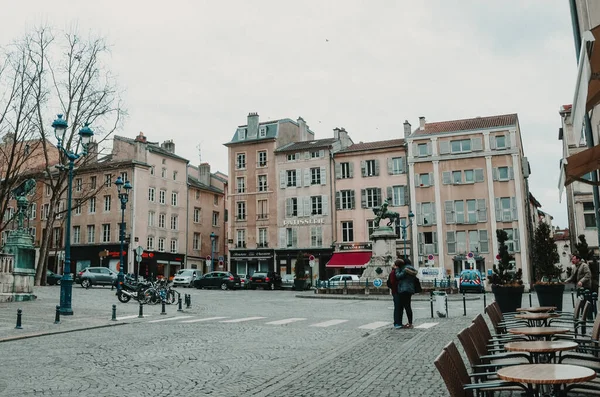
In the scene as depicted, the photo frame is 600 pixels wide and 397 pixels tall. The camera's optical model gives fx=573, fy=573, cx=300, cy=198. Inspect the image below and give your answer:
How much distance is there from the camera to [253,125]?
58.4 metres

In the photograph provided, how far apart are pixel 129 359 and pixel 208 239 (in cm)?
5319

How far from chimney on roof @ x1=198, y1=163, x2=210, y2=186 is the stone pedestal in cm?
3515

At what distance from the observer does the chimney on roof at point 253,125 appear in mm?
57963

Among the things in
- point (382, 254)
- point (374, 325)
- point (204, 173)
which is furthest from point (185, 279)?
point (374, 325)

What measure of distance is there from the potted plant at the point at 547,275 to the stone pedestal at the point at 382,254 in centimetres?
1443

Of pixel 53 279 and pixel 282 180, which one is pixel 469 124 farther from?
pixel 53 279

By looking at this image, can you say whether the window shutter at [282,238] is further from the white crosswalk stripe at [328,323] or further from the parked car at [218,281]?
the white crosswalk stripe at [328,323]

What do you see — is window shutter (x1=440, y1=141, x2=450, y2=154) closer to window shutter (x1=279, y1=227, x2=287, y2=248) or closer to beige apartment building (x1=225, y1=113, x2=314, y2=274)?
beige apartment building (x1=225, y1=113, x2=314, y2=274)

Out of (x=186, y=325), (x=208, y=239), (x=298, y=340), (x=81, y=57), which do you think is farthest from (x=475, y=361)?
(x=208, y=239)

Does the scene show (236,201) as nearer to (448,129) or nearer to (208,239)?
(208,239)

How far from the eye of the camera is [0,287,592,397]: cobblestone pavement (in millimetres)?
7090

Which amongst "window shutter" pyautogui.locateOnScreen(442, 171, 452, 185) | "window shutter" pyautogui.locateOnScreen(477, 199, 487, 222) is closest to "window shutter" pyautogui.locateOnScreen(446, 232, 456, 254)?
"window shutter" pyautogui.locateOnScreen(477, 199, 487, 222)

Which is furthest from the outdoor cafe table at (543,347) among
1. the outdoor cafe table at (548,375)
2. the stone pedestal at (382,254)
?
the stone pedestal at (382,254)

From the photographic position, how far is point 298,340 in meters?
12.1
